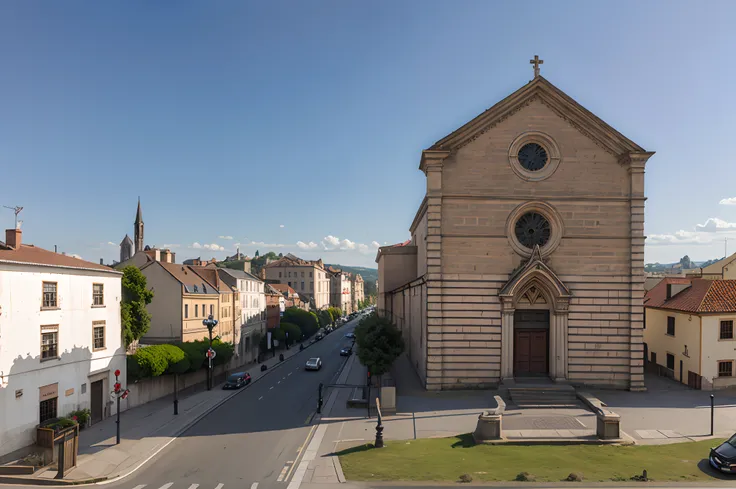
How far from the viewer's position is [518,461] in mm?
17703

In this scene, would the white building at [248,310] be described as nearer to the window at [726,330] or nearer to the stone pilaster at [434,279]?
the stone pilaster at [434,279]

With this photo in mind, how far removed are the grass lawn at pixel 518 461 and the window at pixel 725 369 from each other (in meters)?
12.3

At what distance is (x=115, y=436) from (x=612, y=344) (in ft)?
89.3

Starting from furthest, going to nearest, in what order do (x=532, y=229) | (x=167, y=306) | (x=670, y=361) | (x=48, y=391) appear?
(x=167, y=306) → (x=670, y=361) → (x=532, y=229) → (x=48, y=391)

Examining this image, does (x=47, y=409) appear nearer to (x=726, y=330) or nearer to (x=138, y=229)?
(x=726, y=330)

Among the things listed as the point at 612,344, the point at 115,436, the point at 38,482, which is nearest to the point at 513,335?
the point at 612,344

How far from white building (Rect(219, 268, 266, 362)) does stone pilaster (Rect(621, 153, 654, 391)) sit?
40085 millimetres

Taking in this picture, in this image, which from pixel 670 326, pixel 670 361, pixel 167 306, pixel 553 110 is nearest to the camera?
pixel 553 110

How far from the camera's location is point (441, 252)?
29547 mm

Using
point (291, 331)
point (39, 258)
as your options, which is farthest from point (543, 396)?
point (291, 331)

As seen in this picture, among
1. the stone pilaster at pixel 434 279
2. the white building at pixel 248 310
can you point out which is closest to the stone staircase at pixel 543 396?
the stone pilaster at pixel 434 279

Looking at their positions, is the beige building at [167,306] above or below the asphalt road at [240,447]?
above

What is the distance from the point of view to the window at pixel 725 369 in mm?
30078

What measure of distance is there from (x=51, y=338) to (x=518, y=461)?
21.8 meters
